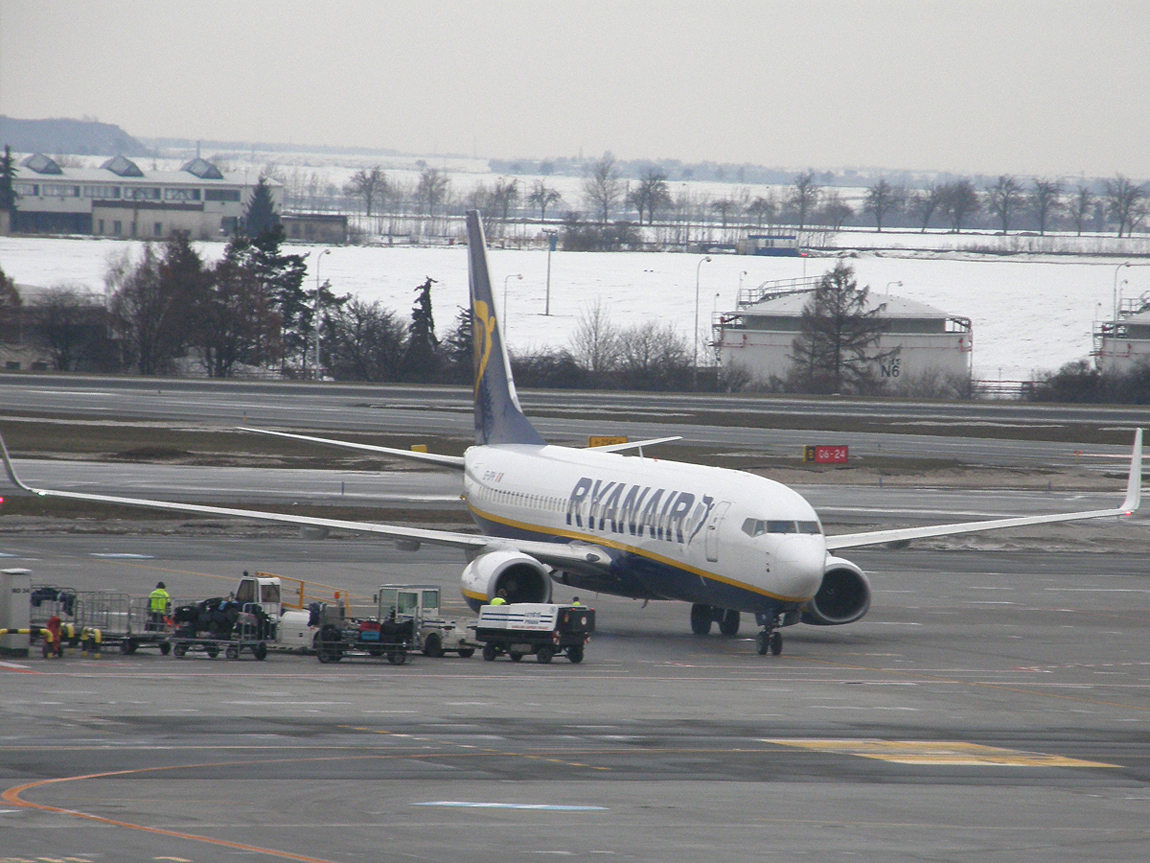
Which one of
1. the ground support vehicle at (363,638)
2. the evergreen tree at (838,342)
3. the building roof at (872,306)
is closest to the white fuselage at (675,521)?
the ground support vehicle at (363,638)

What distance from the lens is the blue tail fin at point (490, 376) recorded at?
176 feet

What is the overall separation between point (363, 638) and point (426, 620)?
8.45ft

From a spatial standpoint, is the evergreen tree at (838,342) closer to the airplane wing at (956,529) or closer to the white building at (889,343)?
the white building at (889,343)

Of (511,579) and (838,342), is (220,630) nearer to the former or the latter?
(511,579)

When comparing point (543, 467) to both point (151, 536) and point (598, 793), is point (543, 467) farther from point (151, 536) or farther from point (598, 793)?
point (598, 793)

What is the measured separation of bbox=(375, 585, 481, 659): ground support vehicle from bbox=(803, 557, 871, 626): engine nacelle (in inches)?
373

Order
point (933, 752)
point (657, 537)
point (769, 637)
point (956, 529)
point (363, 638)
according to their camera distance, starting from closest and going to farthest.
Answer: point (933, 752)
point (363, 638)
point (769, 637)
point (657, 537)
point (956, 529)

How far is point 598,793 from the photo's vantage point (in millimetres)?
23406

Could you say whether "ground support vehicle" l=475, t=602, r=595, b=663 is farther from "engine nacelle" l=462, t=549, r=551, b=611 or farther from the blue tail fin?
the blue tail fin

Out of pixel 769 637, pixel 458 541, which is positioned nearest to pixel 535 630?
Answer: pixel 769 637

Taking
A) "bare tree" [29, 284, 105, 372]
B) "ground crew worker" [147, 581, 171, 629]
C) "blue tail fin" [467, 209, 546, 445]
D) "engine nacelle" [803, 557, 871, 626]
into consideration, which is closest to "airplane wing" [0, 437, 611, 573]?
"ground crew worker" [147, 581, 171, 629]

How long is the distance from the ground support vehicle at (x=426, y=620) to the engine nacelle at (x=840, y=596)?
9.47m

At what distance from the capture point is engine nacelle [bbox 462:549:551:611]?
41.9 meters

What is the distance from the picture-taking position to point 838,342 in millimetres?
152375
